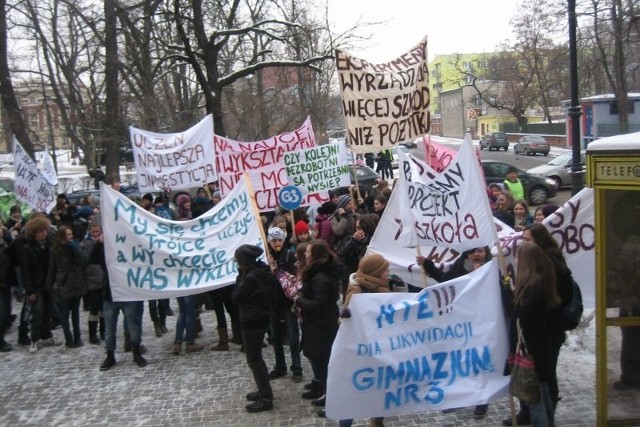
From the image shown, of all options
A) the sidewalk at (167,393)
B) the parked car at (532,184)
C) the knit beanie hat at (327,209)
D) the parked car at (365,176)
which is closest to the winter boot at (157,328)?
the sidewalk at (167,393)

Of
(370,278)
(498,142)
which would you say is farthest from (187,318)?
(498,142)

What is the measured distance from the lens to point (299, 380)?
6914 mm

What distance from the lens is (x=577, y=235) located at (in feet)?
19.9

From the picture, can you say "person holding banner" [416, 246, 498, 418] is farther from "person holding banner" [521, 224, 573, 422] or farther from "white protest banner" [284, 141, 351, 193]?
"white protest banner" [284, 141, 351, 193]

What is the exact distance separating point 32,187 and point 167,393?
7.03 meters

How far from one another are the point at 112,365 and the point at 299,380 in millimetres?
2333

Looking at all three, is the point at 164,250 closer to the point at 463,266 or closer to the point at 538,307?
the point at 463,266

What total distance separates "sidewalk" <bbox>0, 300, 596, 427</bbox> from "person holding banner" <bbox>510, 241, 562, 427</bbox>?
3.50ft

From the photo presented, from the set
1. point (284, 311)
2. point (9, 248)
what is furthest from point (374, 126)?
point (9, 248)

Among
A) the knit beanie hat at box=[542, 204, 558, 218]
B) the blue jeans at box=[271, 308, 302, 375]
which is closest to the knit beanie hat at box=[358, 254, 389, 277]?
the blue jeans at box=[271, 308, 302, 375]

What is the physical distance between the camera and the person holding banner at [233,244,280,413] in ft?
20.1

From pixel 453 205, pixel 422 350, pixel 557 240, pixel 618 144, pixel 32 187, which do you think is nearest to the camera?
pixel 618 144

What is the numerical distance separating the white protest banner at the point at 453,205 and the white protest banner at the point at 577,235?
0.90m

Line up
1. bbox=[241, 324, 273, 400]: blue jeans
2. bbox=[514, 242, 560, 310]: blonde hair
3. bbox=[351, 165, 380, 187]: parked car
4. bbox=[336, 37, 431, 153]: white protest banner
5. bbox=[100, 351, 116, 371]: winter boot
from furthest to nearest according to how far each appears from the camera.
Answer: bbox=[351, 165, 380, 187]: parked car, bbox=[336, 37, 431, 153]: white protest banner, bbox=[100, 351, 116, 371]: winter boot, bbox=[241, 324, 273, 400]: blue jeans, bbox=[514, 242, 560, 310]: blonde hair
